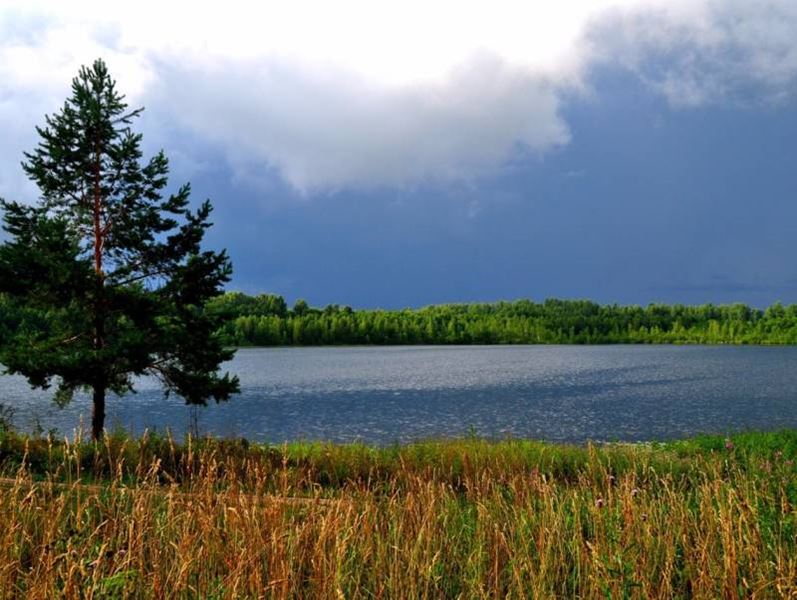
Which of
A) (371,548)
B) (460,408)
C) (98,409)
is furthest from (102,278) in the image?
(460,408)

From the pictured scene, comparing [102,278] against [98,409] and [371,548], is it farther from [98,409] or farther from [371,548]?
[371,548]

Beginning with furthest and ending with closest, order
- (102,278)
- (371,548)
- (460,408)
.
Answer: (460,408)
(102,278)
(371,548)

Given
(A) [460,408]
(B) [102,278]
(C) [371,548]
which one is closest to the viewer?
(C) [371,548]

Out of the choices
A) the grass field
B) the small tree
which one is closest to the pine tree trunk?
the small tree

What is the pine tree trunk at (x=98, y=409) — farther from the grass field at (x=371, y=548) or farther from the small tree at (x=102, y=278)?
the grass field at (x=371, y=548)

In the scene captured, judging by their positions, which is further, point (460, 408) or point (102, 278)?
point (460, 408)

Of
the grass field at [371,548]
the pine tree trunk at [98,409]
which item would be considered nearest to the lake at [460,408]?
the pine tree trunk at [98,409]

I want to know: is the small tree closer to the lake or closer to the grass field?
the lake

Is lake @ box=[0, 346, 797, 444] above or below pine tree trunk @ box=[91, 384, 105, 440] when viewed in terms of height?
below

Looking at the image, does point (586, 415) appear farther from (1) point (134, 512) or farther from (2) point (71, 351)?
(1) point (134, 512)

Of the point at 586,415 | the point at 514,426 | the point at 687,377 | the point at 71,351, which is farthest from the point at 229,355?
the point at 687,377

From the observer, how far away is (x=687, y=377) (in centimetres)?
6116

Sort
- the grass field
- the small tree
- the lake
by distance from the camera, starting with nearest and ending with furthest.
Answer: the grass field → the small tree → the lake

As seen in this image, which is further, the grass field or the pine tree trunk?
the pine tree trunk
